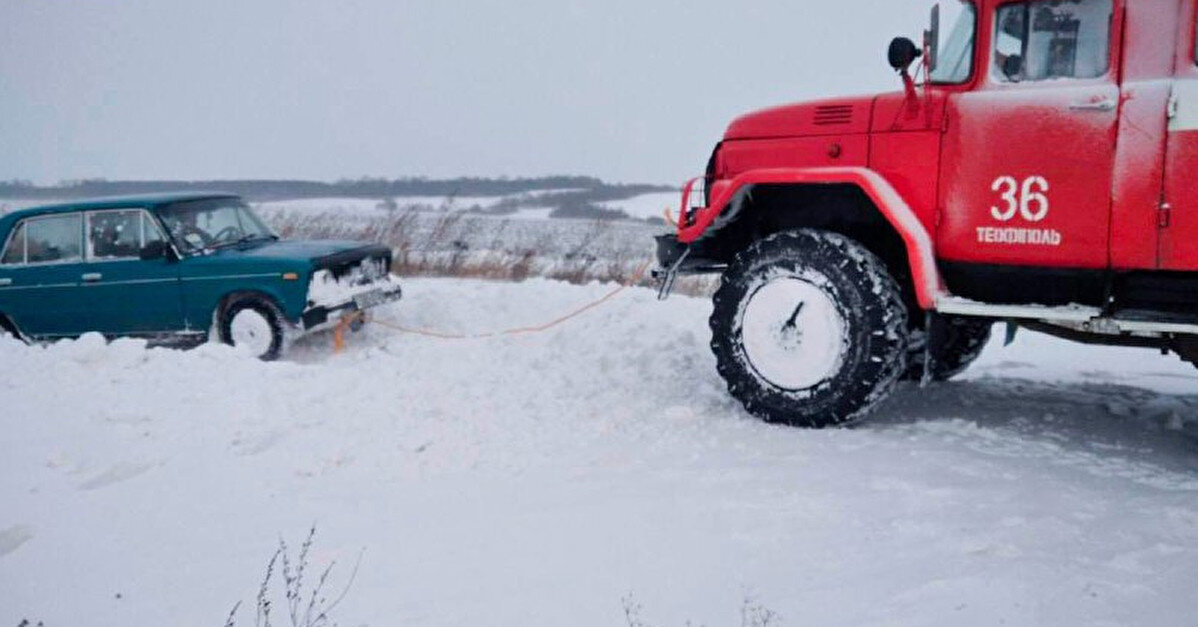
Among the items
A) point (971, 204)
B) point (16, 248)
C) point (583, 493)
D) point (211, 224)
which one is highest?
point (971, 204)

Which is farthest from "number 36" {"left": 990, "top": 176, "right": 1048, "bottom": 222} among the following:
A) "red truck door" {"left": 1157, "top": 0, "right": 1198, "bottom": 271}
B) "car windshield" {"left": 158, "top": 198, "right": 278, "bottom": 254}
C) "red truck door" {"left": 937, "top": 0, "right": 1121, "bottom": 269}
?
"car windshield" {"left": 158, "top": 198, "right": 278, "bottom": 254}

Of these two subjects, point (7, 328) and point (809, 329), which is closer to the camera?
point (809, 329)

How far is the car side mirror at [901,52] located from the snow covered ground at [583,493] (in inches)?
82.8

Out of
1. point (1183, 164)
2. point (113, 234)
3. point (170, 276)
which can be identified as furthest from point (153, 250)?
point (1183, 164)

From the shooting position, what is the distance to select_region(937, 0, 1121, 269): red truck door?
4715mm

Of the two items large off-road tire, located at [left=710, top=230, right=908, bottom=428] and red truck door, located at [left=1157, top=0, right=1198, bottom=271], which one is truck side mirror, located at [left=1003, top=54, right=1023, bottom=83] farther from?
large off-road tire, located at [left=710, top=230, right=908, bottom=428]

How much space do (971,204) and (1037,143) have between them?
468 mm

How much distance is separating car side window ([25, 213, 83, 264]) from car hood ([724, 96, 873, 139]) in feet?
22.2

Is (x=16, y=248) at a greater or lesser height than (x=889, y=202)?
lesser

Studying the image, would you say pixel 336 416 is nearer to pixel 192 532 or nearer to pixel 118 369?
pixel 192 532

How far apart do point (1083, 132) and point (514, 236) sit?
1781 centimetres

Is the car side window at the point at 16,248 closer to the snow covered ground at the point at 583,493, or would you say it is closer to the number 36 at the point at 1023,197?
the snow covered ground at the point at 583,493

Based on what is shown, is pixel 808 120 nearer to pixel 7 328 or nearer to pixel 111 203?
pixel 111 203

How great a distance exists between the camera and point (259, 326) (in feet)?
28.0
